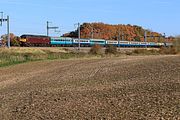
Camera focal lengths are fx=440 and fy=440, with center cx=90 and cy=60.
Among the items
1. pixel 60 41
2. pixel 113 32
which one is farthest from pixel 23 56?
pixel 113 32

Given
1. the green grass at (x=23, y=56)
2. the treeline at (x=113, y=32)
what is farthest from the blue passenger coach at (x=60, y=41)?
the treeline at (x=113, y=32)

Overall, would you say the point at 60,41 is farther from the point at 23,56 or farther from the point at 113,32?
the point at 113,32

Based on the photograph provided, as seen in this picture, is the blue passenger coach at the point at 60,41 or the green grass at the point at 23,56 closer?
the green grass at the point at 23,56

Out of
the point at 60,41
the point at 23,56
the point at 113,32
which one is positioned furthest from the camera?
the point at 113,32

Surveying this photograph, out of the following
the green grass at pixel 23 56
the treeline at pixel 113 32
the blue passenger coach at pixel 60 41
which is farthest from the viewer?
the treeline at pixel 113 32

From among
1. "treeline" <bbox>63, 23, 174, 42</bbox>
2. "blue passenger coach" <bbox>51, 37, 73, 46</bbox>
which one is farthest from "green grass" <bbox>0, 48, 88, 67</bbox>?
"treeline" <bbox>63, 23, 174, 42</bbox>

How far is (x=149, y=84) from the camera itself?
1526 centimetres

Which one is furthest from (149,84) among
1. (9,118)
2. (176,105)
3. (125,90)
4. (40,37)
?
(40,37)

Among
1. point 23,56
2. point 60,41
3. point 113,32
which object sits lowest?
point 23,56

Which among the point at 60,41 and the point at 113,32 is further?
the point at 113,32

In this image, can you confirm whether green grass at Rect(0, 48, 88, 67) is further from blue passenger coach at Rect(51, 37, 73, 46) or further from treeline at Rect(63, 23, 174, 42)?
treeline at Rect(63, 23, 174, 42)

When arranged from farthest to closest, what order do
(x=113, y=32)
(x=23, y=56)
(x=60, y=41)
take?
(x=113, y=32) < (x=60, y=41) < (x=23, y=56)

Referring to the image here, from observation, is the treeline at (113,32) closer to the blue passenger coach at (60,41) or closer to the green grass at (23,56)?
the blue passenger coach at (60,41)

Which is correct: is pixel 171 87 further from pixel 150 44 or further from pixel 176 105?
pixel 150 44
